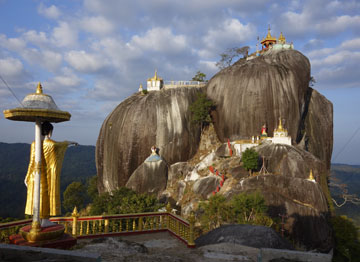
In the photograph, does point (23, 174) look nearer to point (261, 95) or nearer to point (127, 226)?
point (261, 95)

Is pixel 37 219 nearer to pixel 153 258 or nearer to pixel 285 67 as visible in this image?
pixel 153 258

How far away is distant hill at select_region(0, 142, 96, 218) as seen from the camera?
80.8 m

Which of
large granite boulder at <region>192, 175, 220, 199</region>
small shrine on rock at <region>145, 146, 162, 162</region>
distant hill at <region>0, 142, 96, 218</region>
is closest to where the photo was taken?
large granite boulder at <region>192, 175, 220, 199</region>

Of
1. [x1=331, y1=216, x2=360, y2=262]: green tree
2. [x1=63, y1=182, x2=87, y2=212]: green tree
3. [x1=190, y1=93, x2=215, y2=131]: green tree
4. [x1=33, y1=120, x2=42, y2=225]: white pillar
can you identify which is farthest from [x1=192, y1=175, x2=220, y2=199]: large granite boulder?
[x1=33, y1=120, x2=42, y2=225]: white pillar

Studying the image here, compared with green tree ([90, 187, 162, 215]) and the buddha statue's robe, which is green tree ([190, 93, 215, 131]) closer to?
green tree ([90, 187, 162, 215])

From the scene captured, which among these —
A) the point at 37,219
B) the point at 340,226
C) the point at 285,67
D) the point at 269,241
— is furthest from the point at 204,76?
the point at 37,219

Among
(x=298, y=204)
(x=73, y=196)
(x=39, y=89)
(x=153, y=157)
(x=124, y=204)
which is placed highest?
(x=39, y=89)

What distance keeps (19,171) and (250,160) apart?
124013 millimetres

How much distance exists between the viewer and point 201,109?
36.3 metres

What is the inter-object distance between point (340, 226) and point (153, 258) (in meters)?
24.7

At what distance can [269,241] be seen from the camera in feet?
32.1

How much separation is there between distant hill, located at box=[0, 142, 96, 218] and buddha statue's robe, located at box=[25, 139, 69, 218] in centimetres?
6656

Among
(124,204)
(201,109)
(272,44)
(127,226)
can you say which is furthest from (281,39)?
(127,226)

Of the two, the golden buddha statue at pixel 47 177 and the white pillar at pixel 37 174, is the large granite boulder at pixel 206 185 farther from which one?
the white pillar at pixel 37 174
